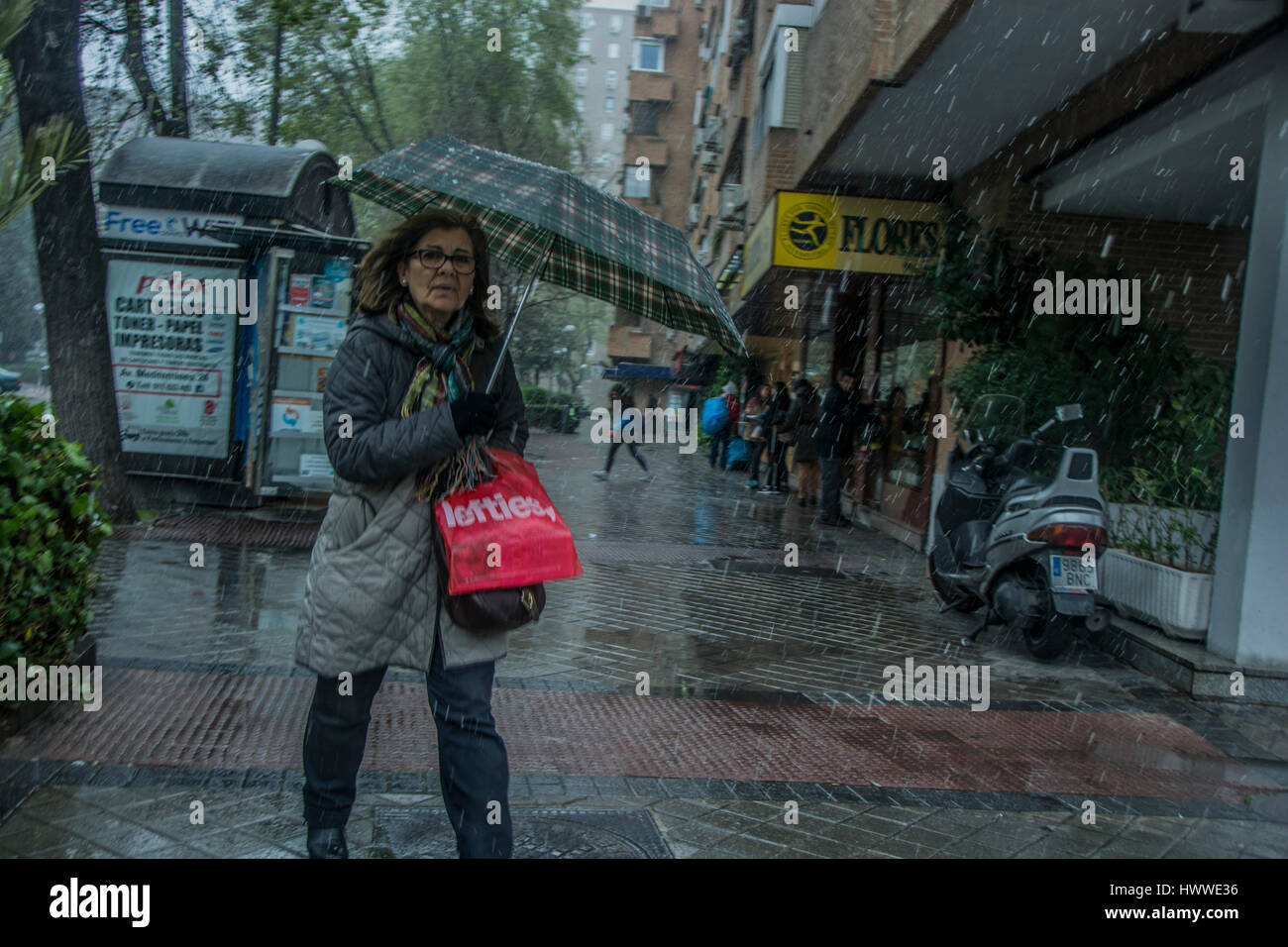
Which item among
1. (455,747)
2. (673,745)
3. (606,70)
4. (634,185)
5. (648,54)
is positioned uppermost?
(606,70)

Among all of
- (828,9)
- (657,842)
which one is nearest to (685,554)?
(828,9)

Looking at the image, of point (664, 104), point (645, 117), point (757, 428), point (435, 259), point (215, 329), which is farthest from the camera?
point (645, 117)

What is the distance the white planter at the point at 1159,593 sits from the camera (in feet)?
21.8

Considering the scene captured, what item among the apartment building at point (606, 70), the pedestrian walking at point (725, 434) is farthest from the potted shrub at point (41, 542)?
Answer: the apartment building at point (606, 70)

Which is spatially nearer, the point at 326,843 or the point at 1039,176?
the point at 326,843

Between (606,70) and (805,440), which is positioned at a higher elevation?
(606,70)

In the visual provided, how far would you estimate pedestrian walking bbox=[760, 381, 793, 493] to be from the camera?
59.4 feet

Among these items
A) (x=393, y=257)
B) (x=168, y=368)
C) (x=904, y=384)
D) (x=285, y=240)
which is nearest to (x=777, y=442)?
(x=904, y=384)

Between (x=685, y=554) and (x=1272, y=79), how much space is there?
6075 millimetres

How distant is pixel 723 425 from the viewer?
910 inches

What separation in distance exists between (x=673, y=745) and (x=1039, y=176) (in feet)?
24.4

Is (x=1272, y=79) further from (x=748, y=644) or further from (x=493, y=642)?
(x=493, y=642)

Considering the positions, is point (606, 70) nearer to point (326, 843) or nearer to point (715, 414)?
point (715, 414)

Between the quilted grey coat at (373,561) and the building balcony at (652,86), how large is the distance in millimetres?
53757
